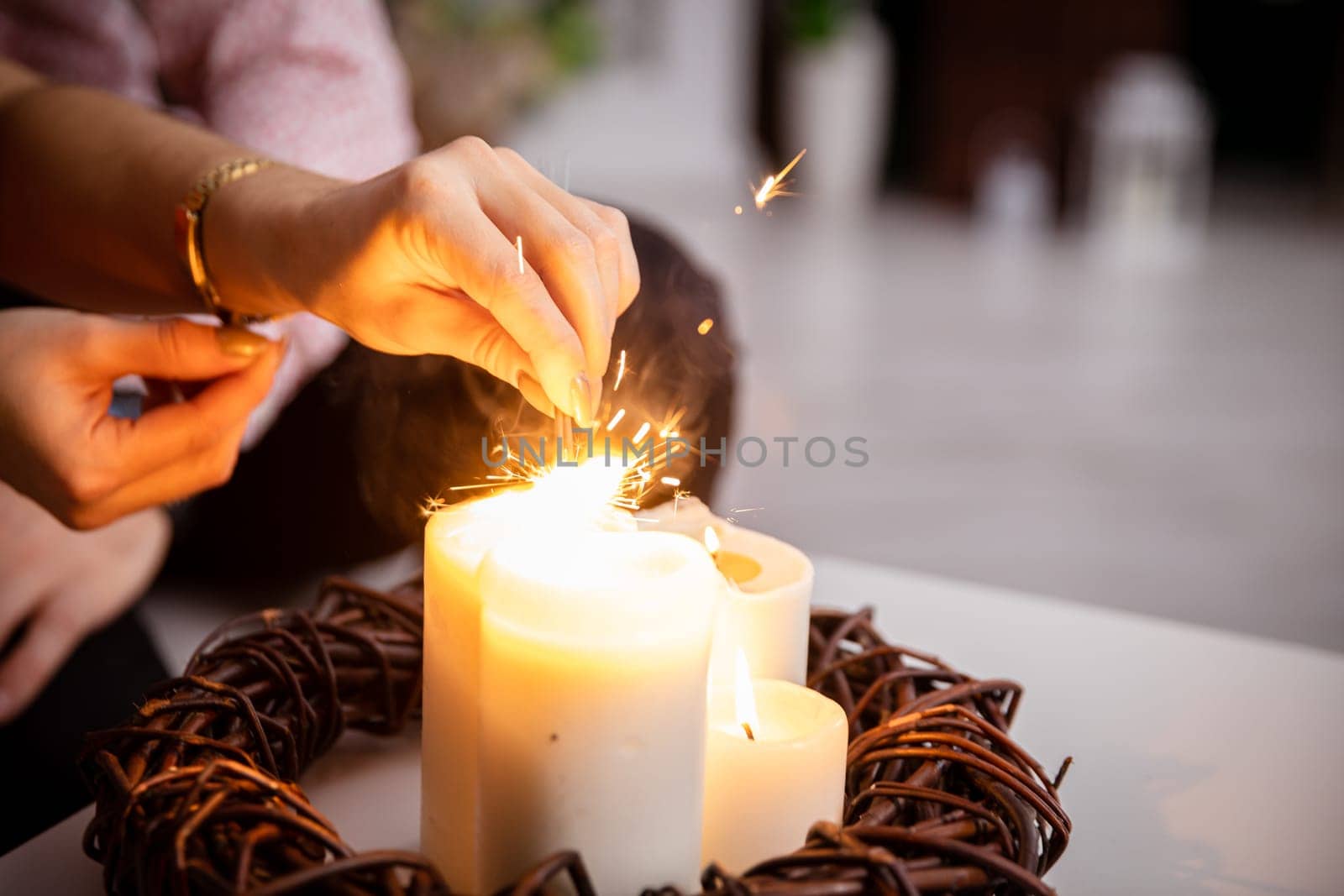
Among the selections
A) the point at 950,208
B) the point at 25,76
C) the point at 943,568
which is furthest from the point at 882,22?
the point at 25,76

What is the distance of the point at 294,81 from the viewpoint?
1023 millimetres

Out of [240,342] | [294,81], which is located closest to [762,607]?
[240,342]

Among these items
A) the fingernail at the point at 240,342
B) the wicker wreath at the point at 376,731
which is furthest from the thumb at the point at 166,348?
the wicker wreath at the point at 376,731

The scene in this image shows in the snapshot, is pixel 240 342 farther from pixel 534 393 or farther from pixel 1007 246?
pixel 1007 246

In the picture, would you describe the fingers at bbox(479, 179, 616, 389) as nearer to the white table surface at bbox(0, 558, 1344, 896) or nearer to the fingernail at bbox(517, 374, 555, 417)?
the fingernail at bbox(517, 374, 555, 417)

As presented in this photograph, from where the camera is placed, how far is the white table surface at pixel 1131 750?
547 millimetres

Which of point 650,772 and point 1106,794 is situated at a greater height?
point 650,772

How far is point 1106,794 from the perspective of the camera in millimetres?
602

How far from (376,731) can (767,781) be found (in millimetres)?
→ 239

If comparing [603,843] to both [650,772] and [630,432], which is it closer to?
[650,772]

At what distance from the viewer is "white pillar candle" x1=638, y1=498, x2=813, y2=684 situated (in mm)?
513

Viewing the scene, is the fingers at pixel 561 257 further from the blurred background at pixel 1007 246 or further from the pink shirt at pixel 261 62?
the pink shirt at pixel 261 62

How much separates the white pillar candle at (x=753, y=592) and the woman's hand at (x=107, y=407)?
0.87 feet

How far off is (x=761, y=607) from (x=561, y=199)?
19 centimetres
